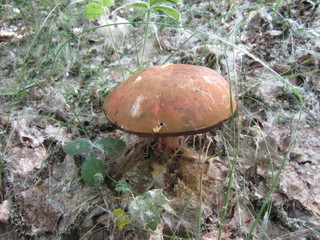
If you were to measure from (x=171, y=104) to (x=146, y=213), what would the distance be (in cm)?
71

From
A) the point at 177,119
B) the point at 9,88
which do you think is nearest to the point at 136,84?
the point at 177,119

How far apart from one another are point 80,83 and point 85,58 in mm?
718

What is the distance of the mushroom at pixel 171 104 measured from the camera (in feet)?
4.99

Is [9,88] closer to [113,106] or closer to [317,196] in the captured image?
[113,106]

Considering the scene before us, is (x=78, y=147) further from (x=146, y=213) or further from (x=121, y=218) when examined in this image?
(x=146, y=213)

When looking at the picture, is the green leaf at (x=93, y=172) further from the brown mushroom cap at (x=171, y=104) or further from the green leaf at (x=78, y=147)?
the brown mushroom cap at (x=171, y=104)

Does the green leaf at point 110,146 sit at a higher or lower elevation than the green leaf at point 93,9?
lower

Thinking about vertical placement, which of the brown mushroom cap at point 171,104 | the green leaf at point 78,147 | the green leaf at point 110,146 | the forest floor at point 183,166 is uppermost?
the brown mushroom cap at point 171,104

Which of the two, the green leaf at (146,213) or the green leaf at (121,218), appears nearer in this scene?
the green leaf at (146,213)

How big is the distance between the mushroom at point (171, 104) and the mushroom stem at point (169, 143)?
518 millimetres

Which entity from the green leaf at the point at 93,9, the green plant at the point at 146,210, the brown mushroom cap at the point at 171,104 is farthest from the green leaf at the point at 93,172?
the green leaf at the point at 93,9

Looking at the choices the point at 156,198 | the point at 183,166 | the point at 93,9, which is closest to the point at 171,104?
the point at 156,198

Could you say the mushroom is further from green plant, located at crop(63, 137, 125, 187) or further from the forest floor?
green plant, located at crop(63, 137, 125, 187)

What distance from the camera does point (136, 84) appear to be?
68.9 inches
